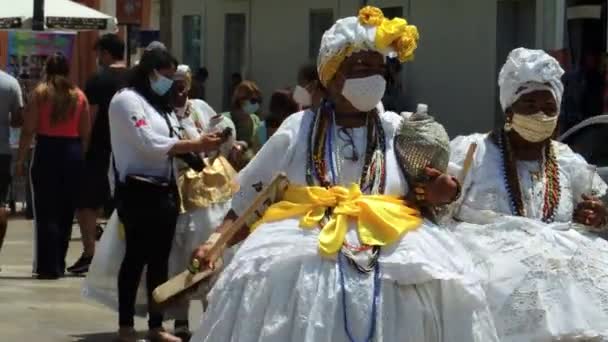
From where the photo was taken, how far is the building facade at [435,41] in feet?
64.2

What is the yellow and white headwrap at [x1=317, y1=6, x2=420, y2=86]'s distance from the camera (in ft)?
18.3

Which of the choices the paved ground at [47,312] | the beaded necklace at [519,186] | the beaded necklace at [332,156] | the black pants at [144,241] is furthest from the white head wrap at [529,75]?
the paved ground at [47,312]

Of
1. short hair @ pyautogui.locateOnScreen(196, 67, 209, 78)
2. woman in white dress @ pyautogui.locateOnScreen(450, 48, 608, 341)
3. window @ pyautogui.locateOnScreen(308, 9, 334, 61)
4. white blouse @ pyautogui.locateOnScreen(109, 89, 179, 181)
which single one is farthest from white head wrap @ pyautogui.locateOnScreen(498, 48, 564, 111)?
short hair @ pyautogui.locateOnScreen(196, 67, 209, 78)

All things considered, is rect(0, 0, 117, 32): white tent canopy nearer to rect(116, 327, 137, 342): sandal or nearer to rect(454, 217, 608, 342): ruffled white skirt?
rect(116, 327, 137, 342): sandal

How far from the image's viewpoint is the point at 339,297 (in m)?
5.20

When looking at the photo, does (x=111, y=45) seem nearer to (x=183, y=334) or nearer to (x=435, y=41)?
(x=183, y=334)

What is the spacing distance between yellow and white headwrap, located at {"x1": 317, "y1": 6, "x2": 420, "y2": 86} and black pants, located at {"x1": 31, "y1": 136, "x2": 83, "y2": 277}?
23.4 feet

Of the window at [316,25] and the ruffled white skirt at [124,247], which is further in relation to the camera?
the window at [316,25]

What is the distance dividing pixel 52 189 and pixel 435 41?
29.5 ft

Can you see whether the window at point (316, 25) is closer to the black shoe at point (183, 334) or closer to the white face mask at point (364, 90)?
the black shoe at point (183, 334)

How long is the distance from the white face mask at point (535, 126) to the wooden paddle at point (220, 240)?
4.53 feet

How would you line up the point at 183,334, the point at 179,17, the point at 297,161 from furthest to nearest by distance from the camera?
1. the point at 179,17
2. the point at 183,334
3. the point at 297,161

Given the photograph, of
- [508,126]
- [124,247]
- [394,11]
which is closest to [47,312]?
[124,247]

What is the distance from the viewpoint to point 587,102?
59.0 feet
